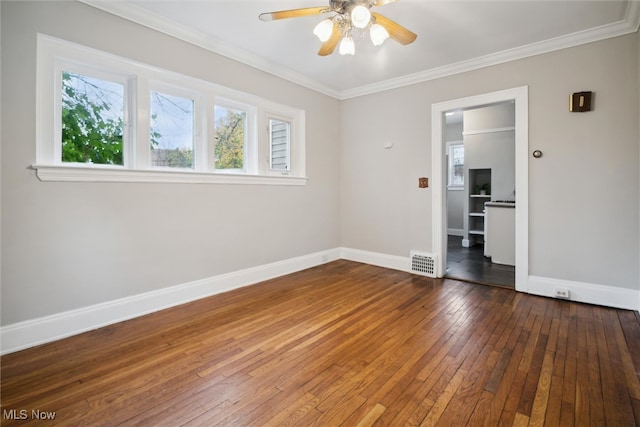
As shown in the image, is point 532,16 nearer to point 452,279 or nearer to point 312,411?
point 452,279

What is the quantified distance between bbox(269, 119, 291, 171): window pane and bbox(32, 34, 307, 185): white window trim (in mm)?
133

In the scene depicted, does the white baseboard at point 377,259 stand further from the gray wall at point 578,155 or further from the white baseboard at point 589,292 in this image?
the white baseboard at point 589,292

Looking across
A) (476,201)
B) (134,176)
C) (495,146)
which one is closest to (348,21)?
(134,176)

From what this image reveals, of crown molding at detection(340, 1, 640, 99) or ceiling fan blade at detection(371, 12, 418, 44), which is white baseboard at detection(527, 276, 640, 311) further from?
ceiling fan blade at detection(371, 12, 418, 44)

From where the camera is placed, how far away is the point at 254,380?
186cm

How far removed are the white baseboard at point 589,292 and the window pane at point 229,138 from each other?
3.68 m

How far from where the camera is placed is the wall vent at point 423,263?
409 cm

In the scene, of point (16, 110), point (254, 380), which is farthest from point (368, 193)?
point (16, 110)

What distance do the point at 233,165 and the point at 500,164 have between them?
4.96m

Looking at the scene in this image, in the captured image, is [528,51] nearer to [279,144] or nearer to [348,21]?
[348,21]

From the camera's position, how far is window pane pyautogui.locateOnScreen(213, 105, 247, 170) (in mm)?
3500

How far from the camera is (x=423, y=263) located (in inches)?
164

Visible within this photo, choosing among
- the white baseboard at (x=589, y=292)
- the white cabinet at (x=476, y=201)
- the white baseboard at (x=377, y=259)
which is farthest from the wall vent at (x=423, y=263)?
the white cabinet at (x=476, y=201)

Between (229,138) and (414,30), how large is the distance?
2301mm
